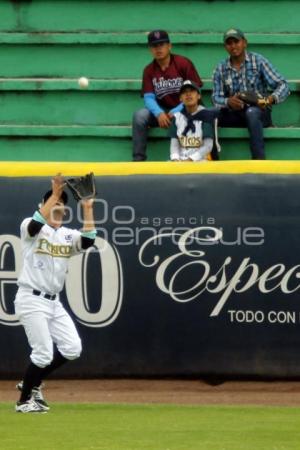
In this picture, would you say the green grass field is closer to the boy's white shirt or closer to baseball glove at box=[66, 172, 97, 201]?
baseball glove at box=[66, 172, 97, 201]

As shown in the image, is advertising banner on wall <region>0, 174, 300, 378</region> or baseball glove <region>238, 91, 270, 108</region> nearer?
advertising banner on wall <region>0, 174, 300, 378</region>

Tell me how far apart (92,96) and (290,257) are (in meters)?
3.09

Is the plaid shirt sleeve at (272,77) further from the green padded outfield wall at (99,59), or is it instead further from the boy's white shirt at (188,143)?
the boy's white shirt at (188,143)

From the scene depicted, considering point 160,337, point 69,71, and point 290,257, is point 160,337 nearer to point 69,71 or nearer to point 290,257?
point 290,257

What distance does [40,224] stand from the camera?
29.4 feet

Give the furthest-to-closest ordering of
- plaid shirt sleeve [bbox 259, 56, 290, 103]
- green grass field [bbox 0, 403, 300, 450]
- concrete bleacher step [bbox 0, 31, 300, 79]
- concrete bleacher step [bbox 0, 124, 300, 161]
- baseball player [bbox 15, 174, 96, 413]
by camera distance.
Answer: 1. concrete bleacher step [bbox 0, 31, 300, 79]
2. concrete bleacher step [bbox 0, 124, 300, 161]
3. plaid shirt sleeve [bbox 259, 56, 290, 103]
4. baseball player [bbox 15, 174, 96, 413]
5. green grass field [bbox 0, 403, 300, 450]

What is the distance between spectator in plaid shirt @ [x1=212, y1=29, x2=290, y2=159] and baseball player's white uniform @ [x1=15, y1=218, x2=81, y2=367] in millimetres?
2969

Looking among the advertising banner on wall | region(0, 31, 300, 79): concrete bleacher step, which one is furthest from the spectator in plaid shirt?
the advertising banner on wall

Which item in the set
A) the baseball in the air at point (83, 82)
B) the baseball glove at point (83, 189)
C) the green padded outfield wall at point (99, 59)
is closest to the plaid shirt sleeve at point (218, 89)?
the green padded outfield wall at point (99, 59)

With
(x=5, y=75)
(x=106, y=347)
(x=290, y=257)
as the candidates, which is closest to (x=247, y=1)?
(x=5, y=75)

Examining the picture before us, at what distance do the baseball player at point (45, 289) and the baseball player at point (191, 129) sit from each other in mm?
2326

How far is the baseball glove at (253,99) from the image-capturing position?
11.4m

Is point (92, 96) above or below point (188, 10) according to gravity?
below

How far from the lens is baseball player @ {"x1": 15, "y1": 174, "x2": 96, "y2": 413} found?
9070 millimetres
